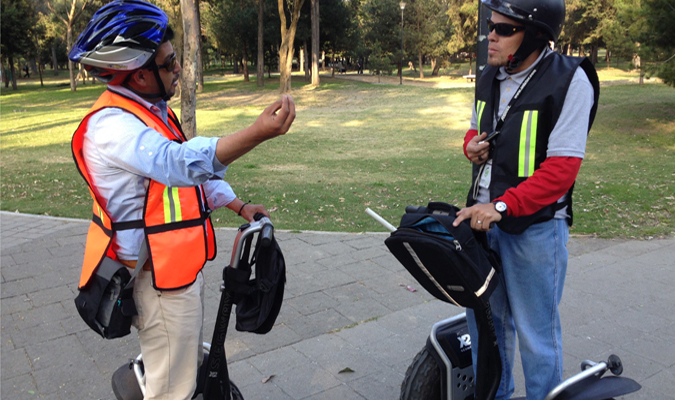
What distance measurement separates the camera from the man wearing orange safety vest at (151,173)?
1919 millimetres

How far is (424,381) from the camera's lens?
2689mm

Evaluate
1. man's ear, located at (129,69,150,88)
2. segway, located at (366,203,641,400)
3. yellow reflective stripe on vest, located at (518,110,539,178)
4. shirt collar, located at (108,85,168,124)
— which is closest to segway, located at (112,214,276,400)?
segway, located at (366,203,641,400)

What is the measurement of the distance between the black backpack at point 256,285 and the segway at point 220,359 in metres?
0.01

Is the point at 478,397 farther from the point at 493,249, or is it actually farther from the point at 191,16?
the point at 191,16

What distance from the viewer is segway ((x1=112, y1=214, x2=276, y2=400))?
7.41ft

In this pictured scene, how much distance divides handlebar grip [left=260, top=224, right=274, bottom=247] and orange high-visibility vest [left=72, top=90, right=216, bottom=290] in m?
0.23

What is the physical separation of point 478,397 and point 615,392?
0.58 metres

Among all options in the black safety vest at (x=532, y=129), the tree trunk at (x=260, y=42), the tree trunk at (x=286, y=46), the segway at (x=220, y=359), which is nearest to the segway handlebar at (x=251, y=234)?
the segway at (x=220, y=359)

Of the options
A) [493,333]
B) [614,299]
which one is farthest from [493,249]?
[614,299]

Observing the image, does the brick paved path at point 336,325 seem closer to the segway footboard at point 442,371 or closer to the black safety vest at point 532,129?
the segway footboard at point 442,371

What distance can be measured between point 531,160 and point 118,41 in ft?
5.55

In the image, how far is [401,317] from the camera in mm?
4492

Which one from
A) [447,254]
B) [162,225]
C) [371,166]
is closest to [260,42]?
[371,166]

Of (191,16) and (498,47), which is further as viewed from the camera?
(191,16)
